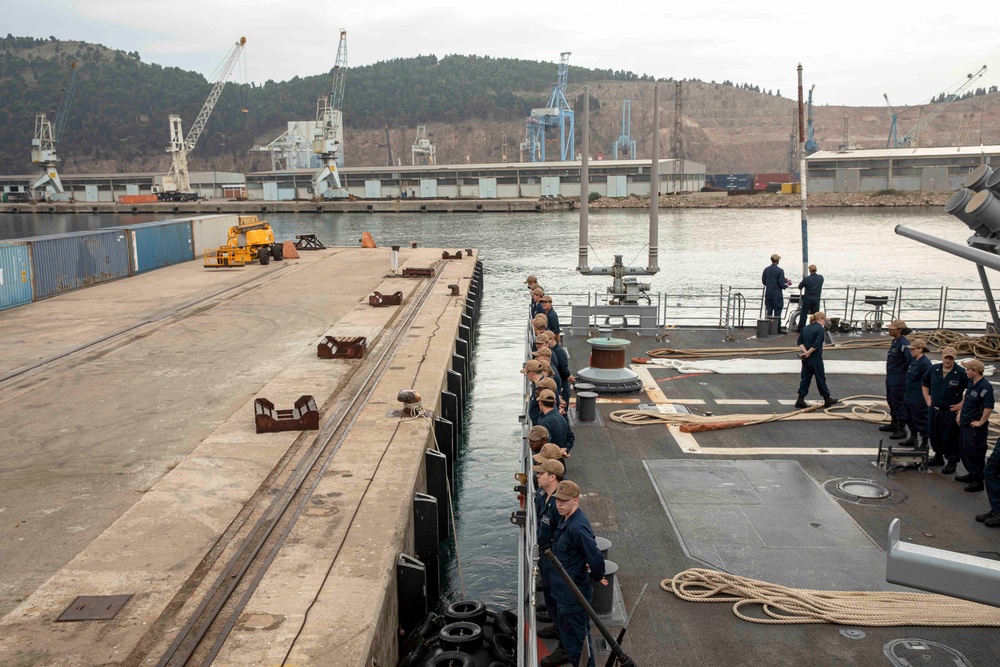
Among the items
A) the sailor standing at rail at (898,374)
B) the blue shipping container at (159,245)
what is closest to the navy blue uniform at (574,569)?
the sailor standing at rail at (898,374)

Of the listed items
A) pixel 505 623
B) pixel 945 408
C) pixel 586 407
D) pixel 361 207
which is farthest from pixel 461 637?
pixel 361 207

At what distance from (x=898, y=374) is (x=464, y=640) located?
25.8 ft

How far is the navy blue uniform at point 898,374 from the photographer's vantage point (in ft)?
40.7

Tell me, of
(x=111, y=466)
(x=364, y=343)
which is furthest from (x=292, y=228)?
(x=111, y=466)

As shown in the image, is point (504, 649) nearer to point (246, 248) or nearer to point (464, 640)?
point (464, 640)

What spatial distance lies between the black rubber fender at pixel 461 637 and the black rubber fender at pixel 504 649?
17 centimetres

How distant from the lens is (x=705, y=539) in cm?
904

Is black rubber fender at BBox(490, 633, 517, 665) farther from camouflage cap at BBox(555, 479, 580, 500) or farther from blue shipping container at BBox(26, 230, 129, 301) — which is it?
blue shipping container at BBox(26, 230, 129, 301)

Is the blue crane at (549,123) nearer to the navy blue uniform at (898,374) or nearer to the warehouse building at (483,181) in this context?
the warehouse building at (483,181)

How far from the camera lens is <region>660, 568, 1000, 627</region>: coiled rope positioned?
7.25 meters

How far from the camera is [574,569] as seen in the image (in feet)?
21.5

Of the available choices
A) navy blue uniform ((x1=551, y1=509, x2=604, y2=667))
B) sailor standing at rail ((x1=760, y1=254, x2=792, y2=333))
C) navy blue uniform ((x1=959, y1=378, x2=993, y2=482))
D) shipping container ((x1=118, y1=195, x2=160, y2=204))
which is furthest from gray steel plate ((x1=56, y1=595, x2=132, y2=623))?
shipping container ((x1=118, y1=195, x2=160, y2=204))

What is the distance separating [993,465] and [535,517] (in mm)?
5400

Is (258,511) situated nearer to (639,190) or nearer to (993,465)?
(993,465)
